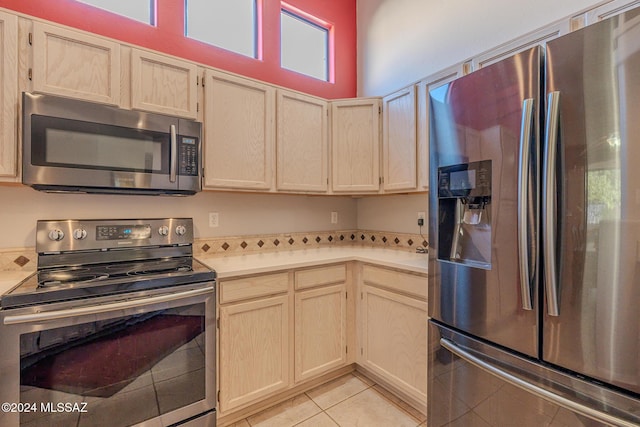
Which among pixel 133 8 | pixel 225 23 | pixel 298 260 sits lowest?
pixel 298 260

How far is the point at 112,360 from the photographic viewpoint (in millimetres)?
1365

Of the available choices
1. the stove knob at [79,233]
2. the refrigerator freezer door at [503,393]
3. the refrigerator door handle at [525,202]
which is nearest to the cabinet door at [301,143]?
the stove knob at [79,233]

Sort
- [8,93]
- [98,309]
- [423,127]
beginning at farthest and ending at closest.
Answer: [423,127]
[8,93]
[98,309]

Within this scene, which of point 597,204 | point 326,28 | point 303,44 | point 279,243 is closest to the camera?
point 597,204

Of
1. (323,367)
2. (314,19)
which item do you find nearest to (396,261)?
(323,367)

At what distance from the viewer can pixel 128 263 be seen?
178cm

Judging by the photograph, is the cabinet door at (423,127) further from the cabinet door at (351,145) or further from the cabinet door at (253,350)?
the cabinet door at (253,350)

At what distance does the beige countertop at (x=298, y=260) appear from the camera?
1.74 m

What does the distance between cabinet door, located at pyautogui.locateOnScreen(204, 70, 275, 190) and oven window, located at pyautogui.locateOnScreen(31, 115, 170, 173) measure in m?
0.30

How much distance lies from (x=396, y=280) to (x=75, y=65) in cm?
210

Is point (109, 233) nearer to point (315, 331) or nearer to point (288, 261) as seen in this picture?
point (288, 261)

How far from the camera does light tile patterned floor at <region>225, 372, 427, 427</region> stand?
1763 mm

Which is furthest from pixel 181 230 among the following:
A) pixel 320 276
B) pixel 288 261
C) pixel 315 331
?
pixel 315 331

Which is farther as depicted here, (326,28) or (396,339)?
(326,28)
